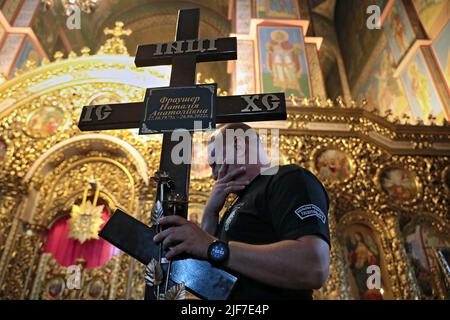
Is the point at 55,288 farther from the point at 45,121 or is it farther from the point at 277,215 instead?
the point at 277,215

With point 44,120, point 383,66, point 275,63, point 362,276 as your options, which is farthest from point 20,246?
point 383,66

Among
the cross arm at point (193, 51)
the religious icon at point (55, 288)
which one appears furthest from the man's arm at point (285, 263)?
the religious icon at point (55, 288)

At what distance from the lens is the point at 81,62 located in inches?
213

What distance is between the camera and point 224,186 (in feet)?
4.83

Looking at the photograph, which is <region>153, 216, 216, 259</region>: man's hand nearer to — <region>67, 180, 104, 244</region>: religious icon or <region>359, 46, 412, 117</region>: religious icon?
<region>67, 180, 104, 244</region>: religious icon

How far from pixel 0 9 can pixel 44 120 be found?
13.8 feet

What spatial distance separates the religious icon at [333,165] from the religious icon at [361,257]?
29.3 inches

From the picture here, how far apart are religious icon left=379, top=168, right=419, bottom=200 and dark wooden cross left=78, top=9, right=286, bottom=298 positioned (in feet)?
12.6

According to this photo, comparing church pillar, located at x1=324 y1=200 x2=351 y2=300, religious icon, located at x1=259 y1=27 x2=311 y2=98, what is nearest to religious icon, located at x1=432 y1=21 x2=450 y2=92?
religious icon, located at x1=259 y1=27 x2=311 y2=98

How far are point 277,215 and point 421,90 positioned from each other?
732cm

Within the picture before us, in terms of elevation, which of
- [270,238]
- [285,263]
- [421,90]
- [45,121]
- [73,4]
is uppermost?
[73,4]

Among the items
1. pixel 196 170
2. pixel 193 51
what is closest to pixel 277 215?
pixel 193 51

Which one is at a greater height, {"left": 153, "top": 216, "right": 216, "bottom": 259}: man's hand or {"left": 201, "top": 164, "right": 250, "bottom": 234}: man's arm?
{"left": 201, "top": 164, "right": 250, "bottom": 234}: man's arm

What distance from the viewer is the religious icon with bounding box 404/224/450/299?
4.00m
